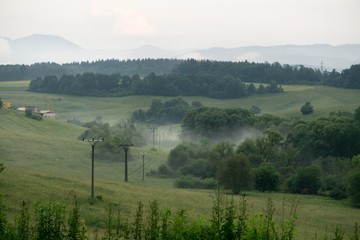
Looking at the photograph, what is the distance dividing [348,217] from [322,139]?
4836 centimetres

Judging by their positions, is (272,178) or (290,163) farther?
(290,163)

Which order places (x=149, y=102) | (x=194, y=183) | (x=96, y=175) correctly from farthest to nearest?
1. (x=149, y=102)
2. (x=194, y=183)
3. (x=96, y=175)

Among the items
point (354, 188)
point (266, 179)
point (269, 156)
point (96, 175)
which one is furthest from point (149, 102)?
point (354, 188)

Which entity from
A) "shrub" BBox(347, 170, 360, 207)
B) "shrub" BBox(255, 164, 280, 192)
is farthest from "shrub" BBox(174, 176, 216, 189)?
"shrub" BBox(347, 170, 360, 207)

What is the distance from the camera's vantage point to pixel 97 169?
249 feet

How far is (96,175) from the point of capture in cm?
7012

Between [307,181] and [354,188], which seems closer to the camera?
[354,188]

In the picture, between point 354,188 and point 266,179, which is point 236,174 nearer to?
point 266,179

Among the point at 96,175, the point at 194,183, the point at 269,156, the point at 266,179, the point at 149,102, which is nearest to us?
the point at 96,175

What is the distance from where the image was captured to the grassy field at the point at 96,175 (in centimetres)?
4166

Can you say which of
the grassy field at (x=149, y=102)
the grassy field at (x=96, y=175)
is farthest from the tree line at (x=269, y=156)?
the grassy field at (x=149, y=102)

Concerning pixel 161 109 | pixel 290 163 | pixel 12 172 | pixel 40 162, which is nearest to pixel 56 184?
pixel 12 172

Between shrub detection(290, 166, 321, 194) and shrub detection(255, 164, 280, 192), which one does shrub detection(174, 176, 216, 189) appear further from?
shrub detection(290, 166, 321, 194)

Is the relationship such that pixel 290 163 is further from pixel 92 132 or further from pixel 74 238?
pixel 74 238
